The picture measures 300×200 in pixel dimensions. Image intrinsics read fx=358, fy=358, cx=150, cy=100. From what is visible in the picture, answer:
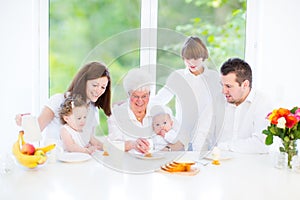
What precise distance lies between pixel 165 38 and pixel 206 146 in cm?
101

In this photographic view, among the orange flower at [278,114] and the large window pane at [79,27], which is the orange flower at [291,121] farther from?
the large window pane at [79,27]

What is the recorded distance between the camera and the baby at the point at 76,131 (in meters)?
1.83

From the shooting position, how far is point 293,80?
2.83 metres

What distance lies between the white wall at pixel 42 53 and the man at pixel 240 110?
0.64 meters

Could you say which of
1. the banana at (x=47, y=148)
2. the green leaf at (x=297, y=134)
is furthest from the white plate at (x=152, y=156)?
the green leaf at (x=297, y=134)

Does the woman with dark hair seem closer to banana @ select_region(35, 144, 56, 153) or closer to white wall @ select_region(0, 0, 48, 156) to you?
banana @ select_region(35, 144, 56, 153)

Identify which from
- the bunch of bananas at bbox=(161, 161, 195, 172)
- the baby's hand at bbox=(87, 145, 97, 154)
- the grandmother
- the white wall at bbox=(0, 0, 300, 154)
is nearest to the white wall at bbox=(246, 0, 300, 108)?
the white wall at bbox=(0, 0, 300, 154)

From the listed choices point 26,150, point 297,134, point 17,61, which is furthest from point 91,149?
point 17,61

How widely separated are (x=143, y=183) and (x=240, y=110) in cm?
96

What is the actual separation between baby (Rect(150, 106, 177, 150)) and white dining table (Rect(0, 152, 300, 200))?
22 cm

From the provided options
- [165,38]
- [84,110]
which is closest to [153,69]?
[84,110]

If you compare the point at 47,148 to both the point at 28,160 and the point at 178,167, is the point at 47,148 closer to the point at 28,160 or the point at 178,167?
the point at 28,160

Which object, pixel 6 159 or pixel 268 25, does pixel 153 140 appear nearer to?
pixel 6 159

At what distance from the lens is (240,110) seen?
2188 millimetres
